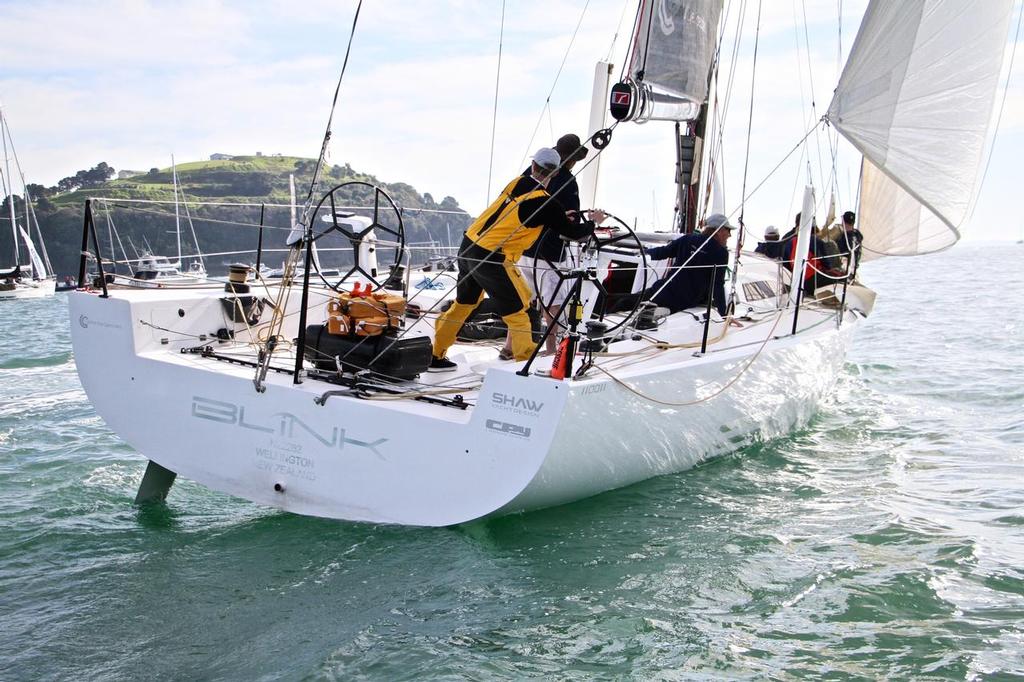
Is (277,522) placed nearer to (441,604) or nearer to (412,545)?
(412,545)

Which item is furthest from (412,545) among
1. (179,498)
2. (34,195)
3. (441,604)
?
(34,195)

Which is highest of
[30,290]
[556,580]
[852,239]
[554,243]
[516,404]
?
[852,239]

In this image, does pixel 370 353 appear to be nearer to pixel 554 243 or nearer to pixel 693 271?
Result: pixel 554 243

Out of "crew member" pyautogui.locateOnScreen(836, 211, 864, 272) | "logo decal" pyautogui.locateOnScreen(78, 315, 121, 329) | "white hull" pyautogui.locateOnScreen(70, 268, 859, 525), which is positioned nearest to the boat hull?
"white hull" pyautogui.locateOnScreen(70, 268, 859, 525)

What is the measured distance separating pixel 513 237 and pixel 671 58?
2.89 metres

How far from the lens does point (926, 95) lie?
213 inches

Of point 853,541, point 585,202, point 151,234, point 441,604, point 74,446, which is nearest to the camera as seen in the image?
point 441,604

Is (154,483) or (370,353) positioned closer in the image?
(370,353)

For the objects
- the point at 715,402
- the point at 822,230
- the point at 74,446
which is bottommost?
the point at 74,446

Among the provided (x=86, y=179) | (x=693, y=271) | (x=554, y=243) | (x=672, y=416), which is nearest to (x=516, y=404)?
(x=672, y=416)

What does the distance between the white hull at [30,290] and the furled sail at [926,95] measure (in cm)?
3877

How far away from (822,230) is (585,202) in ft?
9.94

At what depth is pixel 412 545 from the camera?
424 centimetres

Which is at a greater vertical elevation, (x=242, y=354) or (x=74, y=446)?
(x=242, y=354)
